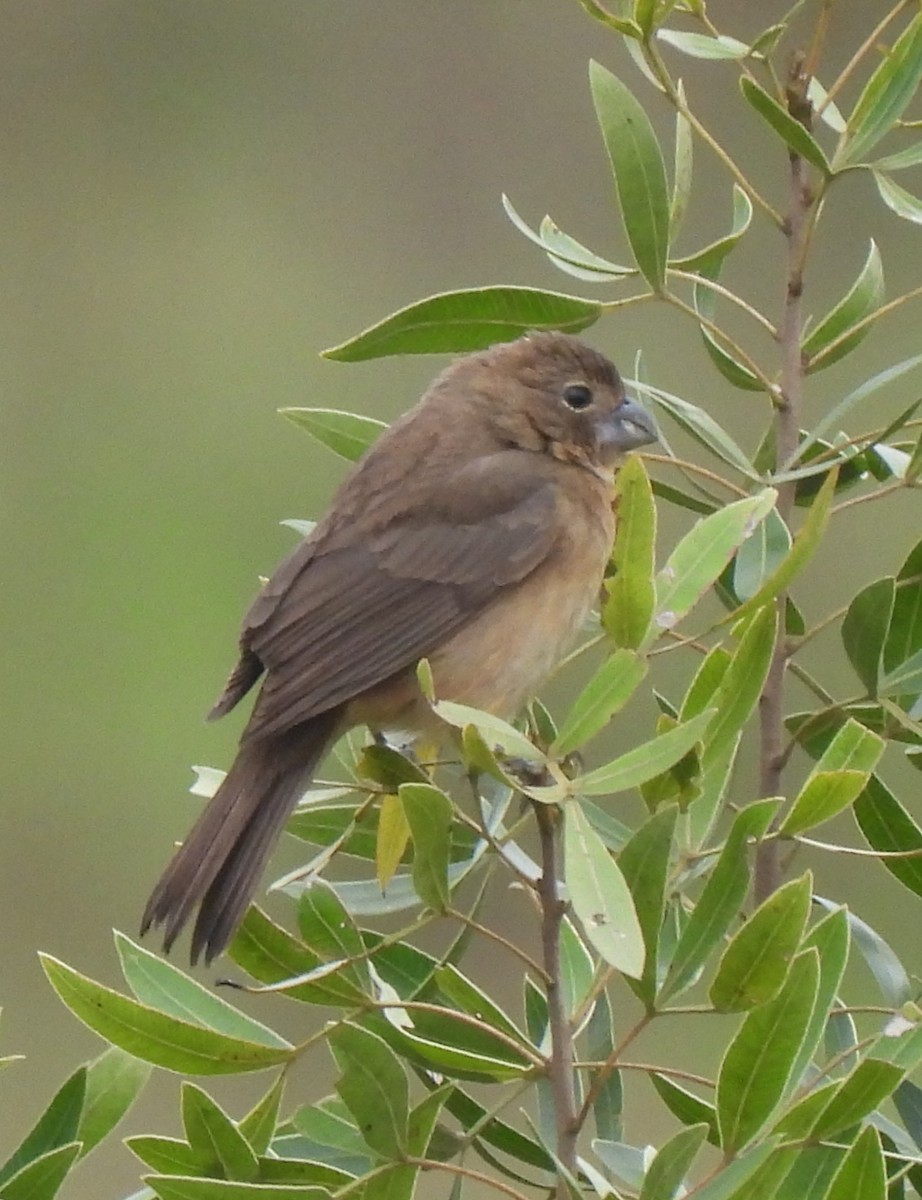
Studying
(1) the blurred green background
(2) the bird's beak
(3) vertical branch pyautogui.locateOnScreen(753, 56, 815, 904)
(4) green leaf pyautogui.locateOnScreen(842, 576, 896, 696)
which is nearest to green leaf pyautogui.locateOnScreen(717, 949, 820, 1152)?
(3) vertical branch pyautogui.locateOnScreen(753, 56, 815, 904)

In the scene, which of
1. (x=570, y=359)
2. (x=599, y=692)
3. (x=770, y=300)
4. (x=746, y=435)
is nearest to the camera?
(x=599, y=692)

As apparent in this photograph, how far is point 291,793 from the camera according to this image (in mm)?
2393

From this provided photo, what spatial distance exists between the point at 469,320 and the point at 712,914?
2.39 ft

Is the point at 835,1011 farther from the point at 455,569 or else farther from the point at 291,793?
the point at 455,569

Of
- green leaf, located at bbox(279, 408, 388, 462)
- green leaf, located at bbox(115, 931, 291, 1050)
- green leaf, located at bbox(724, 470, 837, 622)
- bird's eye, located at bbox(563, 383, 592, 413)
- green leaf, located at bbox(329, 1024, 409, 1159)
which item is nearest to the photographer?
green leaf, located at bbox(329, 1024, 409, 1159)

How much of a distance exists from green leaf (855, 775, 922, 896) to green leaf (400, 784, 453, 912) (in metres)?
0.43

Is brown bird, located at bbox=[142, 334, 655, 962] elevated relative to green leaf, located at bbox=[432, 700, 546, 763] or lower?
lower

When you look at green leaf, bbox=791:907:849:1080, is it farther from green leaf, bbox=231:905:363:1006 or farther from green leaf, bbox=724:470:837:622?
green leaf, bbox=231:905:363:1006

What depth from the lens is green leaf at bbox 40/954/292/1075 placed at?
1.73 metres

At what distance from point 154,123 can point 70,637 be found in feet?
6.20

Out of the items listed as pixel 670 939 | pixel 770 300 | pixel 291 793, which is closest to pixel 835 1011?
pixel 670 939

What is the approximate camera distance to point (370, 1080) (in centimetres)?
168

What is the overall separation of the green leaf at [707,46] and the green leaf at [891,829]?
681 millimetres

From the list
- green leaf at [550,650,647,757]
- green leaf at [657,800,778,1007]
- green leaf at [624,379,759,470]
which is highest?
green leaf at [624,379,759,470]
